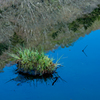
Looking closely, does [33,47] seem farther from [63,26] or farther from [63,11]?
[63,11]

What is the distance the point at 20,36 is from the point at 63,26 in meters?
1.30

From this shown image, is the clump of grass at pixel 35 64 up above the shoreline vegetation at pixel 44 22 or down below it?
below

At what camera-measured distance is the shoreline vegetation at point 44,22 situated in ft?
17.1

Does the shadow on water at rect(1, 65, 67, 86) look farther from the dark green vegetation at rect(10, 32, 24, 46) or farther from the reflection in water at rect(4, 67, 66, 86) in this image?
the dark green vegetation at rect(10, 32, 24, 46)

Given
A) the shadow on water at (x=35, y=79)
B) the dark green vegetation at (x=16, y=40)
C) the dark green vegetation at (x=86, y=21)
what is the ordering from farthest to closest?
the dark green vegetation at (x=86, y=21)
the dark green vegetation at (x=16, y=40)
the shadow on water at (x=35, y=79)

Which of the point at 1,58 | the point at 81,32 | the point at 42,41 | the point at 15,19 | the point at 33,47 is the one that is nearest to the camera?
the point at 1,58

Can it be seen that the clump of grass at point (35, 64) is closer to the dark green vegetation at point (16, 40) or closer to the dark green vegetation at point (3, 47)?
the dark green vegetation at point (3, 47)

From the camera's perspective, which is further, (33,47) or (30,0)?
(30,0)

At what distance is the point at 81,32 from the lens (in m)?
5.61

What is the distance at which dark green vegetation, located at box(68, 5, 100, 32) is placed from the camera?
5858 millimetres

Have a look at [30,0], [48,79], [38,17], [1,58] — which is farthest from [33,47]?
[30,0]

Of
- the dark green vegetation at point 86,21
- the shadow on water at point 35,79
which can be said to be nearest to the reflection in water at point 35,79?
the shadow on water at point 35,79

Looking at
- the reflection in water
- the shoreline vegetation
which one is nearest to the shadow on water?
the reflection in water

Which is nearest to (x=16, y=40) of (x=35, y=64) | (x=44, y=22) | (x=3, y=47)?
(x=3, y=47)
